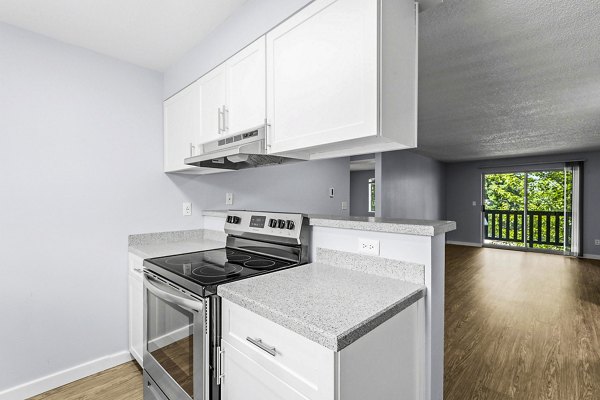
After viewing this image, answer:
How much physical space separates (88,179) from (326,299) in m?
2.01

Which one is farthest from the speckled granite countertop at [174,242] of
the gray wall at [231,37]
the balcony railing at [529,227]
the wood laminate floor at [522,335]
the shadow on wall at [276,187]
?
the balcony railing at [529,227]

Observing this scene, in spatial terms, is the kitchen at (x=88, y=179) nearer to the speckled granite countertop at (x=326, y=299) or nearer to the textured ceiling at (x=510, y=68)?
the speckled granite countertop at (x=326, y=299)

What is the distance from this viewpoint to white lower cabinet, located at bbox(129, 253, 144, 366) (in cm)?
209

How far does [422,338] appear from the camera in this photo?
50.7 inches

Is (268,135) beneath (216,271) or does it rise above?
above

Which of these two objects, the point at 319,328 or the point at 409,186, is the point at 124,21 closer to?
the point at 319,328

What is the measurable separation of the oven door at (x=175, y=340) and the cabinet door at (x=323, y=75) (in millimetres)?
858

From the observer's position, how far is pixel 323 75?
121 cm

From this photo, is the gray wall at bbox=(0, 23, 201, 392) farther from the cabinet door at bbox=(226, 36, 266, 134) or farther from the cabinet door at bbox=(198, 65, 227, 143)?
the cabinet door at bbox=(226, 36, 266, 134)

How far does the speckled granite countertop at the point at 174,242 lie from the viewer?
2141mm

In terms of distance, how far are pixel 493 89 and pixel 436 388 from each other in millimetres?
2812

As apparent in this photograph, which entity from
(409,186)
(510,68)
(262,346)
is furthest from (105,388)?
(409,186)

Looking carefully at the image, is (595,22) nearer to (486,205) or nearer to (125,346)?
(125,346)

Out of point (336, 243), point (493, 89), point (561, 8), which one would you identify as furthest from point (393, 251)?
point (493, 89)
